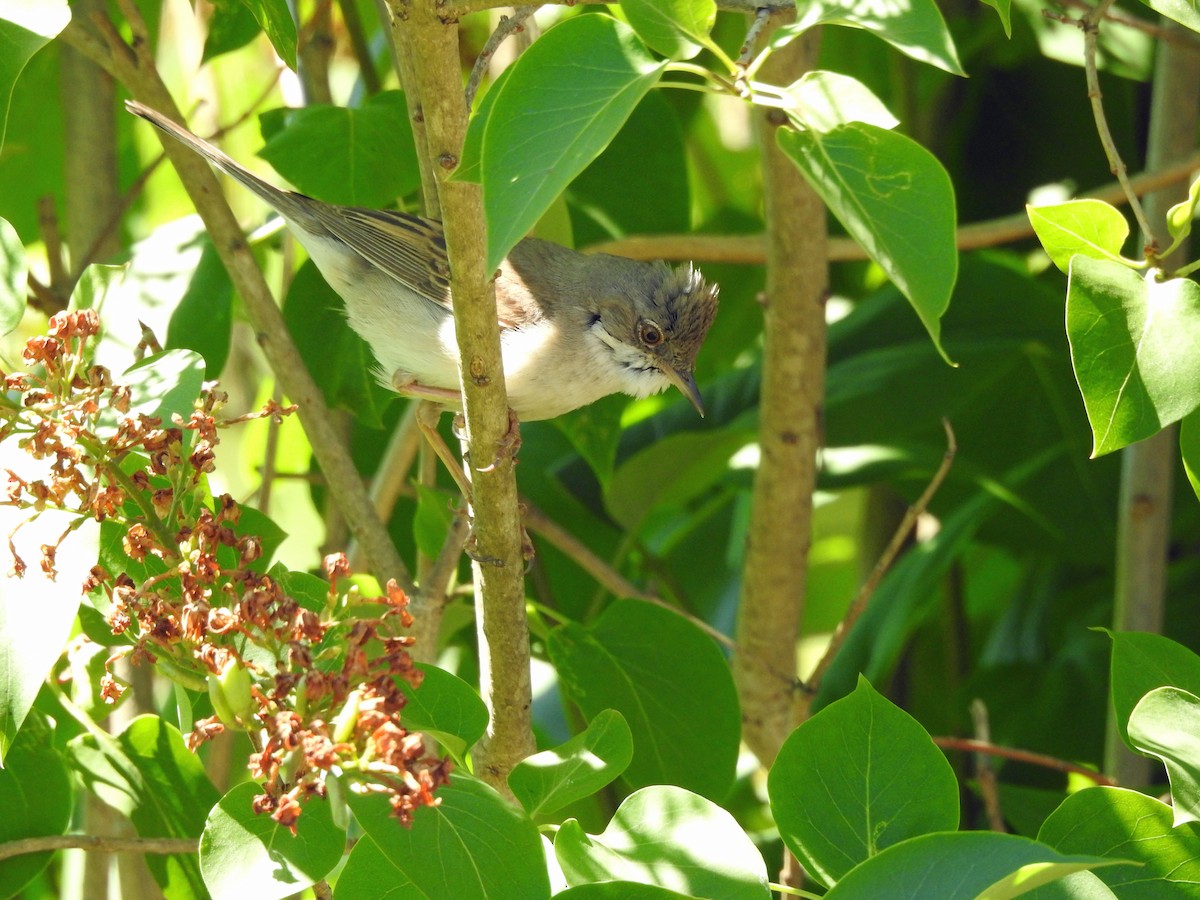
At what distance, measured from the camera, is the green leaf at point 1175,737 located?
165 centimetres

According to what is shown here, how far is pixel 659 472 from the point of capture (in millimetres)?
3506

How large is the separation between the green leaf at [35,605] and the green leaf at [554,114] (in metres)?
0.79

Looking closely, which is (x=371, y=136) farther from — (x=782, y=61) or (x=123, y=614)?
(x=123, y=614)

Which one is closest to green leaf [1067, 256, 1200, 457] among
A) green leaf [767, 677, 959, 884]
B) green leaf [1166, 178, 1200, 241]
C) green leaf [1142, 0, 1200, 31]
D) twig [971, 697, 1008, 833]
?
green leaf [1166, 178, 1200, 241]

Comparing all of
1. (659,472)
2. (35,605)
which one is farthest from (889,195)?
(659,472)

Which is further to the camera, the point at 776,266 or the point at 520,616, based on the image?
the point at 776,266

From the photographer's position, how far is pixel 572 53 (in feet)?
4.73

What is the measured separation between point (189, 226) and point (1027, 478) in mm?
2412

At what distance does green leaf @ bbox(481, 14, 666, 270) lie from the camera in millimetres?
1332

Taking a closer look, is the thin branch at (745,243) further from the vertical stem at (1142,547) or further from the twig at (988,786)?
the twig at (988,786)

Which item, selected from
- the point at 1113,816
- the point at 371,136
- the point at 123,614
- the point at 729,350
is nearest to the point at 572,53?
the point at 123,614

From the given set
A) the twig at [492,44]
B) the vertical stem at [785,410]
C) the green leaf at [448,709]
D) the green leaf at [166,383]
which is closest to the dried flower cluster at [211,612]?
the green leaf at [166,383]

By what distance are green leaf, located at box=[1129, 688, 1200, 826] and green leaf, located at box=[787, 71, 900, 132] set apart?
83cm

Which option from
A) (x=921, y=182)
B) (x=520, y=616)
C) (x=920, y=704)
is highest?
(x=921, y=182)
